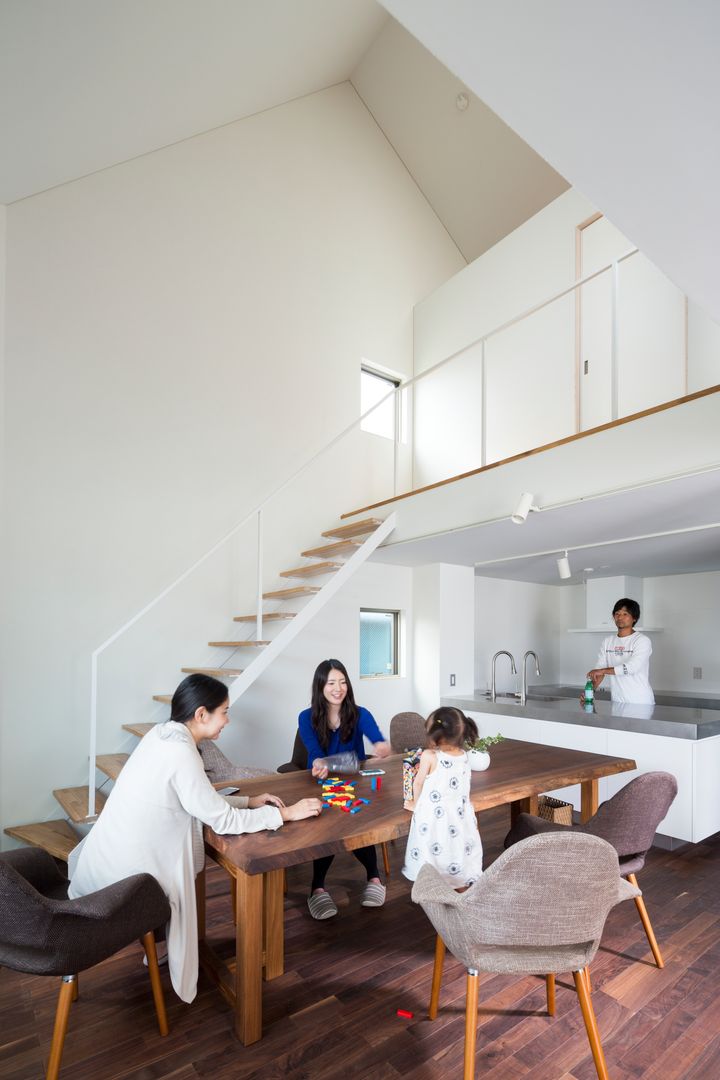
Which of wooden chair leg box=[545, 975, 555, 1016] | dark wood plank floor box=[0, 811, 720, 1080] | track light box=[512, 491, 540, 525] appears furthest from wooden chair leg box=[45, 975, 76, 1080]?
track light box=[512, 491, 540, 525]

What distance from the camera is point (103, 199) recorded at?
444cm

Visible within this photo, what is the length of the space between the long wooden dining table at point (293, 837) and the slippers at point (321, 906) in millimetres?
485

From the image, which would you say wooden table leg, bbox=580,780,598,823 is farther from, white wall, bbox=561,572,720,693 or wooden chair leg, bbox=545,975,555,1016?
white wall, bbox=561,572,720,693

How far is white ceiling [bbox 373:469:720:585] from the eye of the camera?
3.27m

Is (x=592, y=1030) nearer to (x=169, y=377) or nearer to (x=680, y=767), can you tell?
(x=680, y=767)

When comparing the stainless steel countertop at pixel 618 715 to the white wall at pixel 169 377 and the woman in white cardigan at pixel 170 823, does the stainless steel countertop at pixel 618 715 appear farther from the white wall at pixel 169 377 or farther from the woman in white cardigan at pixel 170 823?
the woman in white cardigan at pixel 170 823

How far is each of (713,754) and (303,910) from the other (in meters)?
2.65

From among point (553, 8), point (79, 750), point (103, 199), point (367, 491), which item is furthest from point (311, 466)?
point (553, 8)

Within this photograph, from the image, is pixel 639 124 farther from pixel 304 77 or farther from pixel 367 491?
pixel 304 77

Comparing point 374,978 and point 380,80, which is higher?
point 380,80

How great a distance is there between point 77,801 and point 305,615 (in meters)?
1.73

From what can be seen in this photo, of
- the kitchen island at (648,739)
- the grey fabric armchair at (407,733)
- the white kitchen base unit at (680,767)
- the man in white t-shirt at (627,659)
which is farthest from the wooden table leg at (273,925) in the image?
the man in white t-shirt at (627,659)

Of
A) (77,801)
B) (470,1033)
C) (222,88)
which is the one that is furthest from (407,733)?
(222,88)

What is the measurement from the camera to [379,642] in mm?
5863
